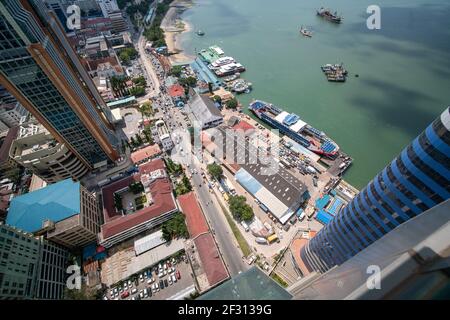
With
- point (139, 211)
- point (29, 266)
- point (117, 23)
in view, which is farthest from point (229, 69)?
point (29, 266)

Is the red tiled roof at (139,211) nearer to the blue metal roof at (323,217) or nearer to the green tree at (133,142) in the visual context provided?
the green tree at (133,142)

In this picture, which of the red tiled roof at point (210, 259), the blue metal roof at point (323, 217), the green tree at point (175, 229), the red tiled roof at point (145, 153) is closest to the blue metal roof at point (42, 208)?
the green tree at point (175, 229)

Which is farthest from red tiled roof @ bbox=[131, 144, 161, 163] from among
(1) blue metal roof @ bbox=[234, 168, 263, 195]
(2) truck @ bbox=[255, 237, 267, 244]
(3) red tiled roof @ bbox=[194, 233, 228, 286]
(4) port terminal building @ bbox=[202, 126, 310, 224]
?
(2) truck @ bbox=[255, 237, 267, 244]

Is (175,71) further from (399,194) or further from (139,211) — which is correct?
(399,194)

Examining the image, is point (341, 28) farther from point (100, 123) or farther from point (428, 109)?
point (100, 123)

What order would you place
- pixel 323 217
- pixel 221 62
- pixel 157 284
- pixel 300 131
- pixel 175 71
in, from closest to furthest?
pixel 157 284 < pixel 323 217 < pixel 300 131 < pixel 175 71 < pixel 221 62
